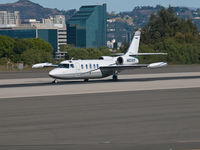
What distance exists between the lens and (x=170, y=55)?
106 m

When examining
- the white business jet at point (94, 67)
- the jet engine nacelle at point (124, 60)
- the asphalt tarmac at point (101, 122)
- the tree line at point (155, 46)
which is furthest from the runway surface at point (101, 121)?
the tree line at point (155, 46)

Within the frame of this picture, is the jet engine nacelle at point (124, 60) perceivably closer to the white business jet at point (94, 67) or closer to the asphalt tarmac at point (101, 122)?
the white business jet at point (94, 67)

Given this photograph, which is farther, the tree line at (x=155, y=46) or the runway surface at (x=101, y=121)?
the tree line at (x=155, y=46)

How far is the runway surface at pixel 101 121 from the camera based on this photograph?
17.1 meters

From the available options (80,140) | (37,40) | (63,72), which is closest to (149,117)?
(80,140)

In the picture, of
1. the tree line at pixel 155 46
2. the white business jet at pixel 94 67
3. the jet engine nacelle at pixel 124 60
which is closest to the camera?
the white business jet at pixel 94 67

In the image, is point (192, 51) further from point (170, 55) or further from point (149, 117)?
point (149, 117)

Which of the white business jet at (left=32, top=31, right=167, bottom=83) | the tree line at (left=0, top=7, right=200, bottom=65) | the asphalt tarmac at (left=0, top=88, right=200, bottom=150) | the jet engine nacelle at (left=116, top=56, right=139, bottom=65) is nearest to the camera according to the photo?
the asphalt tarmac at (left=0, top=88, right=200, bottom=150)

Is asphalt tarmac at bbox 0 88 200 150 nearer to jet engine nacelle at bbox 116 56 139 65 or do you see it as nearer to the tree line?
jet engine nacelle at bbox 116 56 139 65

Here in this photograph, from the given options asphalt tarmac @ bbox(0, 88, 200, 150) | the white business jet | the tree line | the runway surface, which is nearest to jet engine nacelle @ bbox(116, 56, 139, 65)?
the white business jet

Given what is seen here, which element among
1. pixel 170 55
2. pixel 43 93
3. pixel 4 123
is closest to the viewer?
pixel 4 123

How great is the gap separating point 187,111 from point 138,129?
5.68 metres

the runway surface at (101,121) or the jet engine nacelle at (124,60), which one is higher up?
the jet engine nacelle at (124,60)

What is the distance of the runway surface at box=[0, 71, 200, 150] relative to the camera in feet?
56.1
